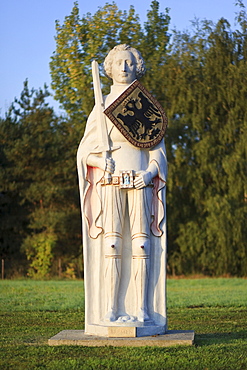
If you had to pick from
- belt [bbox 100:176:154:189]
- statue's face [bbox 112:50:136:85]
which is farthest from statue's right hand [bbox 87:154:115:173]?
statue's face [bbox 112:50:136:85]

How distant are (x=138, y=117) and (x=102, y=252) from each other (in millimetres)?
1818

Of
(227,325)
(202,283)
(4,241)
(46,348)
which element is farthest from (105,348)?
(4,241)

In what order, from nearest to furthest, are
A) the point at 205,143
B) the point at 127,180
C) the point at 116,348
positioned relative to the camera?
the point at 116,348, the point at 127,180, the point at 205,143

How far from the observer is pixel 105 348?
8609 millimetres

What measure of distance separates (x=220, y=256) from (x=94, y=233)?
73.8ft

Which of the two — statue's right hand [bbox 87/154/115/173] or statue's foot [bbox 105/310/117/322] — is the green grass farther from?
statue's right hand [bbox 87/154/115/173]

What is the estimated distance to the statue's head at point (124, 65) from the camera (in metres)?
9.87

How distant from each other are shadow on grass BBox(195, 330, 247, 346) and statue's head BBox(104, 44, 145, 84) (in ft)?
11.6

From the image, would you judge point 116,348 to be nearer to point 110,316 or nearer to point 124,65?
point 110,316

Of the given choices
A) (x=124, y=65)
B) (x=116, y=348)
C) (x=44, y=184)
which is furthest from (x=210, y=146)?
(x=116, y=348)

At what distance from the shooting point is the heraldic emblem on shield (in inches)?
375

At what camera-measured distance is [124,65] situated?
9.84 metres

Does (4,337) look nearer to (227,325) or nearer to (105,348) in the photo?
(105,348)

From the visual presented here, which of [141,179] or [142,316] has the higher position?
[141,179]
